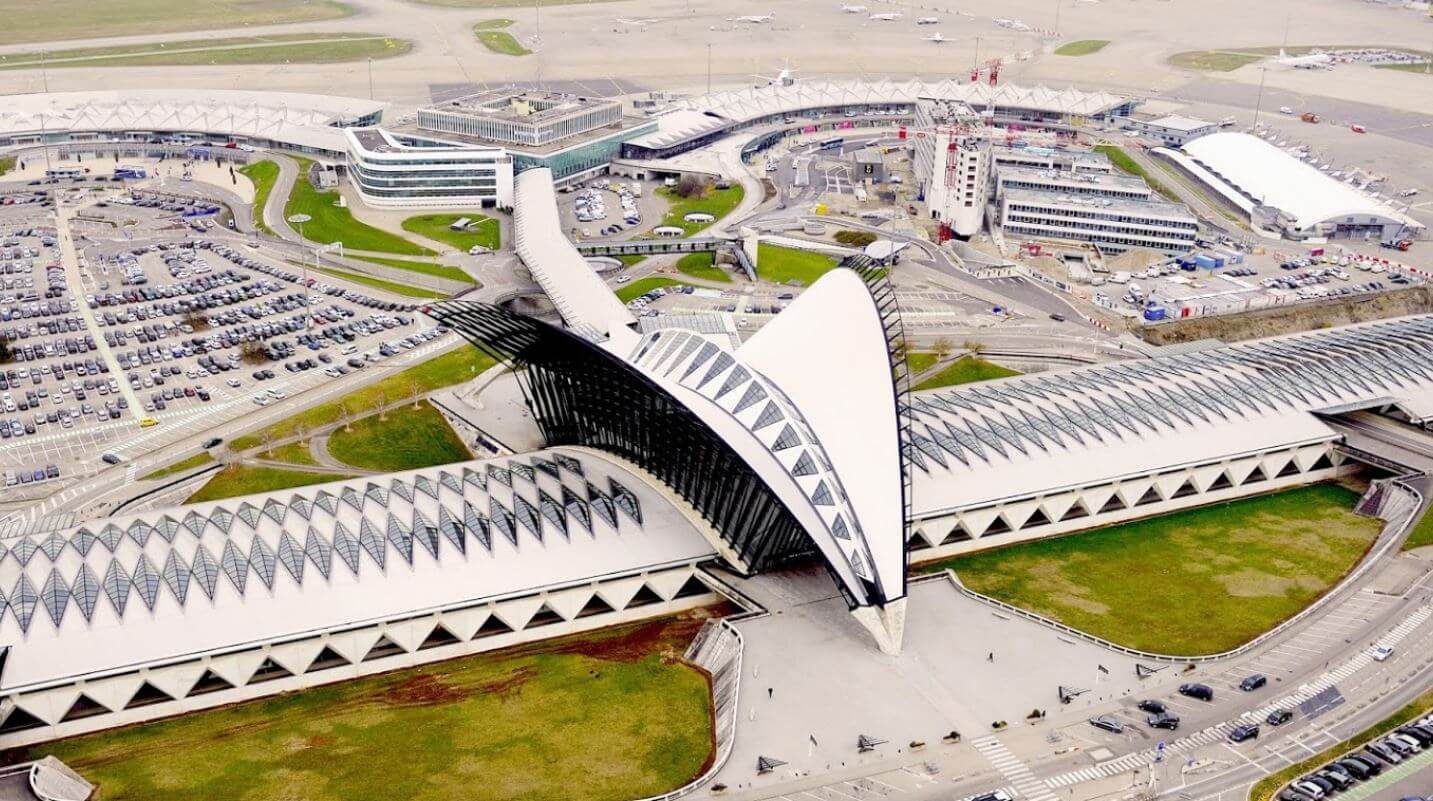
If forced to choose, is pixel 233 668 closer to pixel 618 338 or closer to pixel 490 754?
pixel 490 754

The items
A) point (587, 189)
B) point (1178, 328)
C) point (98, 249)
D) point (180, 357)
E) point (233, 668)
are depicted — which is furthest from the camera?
point (587, 189)

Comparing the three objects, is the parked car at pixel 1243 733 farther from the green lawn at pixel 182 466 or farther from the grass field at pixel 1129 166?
the grass field at pixel 1129 166

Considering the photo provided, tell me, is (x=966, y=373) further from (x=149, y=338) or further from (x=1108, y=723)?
(x=149, y=338)

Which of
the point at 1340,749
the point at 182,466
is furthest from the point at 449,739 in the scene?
the point at 1340,749

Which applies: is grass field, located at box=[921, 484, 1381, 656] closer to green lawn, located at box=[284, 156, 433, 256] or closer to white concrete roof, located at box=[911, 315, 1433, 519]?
white concrete roof, located at box=[911, 315, 1433, 519]

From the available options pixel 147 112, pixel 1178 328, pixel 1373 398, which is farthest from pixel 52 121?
pixel 1373 398

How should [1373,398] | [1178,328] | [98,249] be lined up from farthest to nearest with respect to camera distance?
[98,249]
[1178,328]
[1373,398]

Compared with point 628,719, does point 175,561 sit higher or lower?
higher
